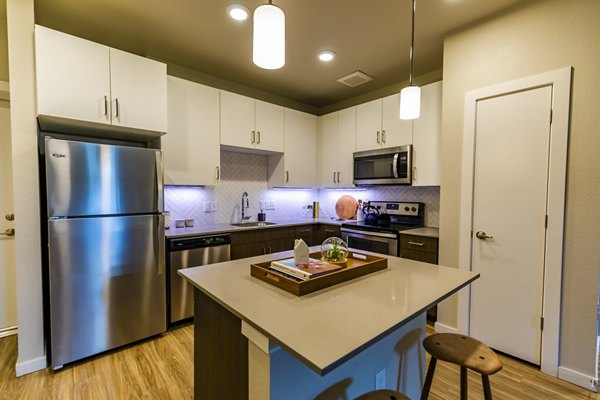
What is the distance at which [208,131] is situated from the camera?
3.09m

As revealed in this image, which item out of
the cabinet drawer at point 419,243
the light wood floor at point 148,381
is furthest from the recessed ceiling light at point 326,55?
the light wood floor at point 148,381

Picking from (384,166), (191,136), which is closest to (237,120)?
(191,136)

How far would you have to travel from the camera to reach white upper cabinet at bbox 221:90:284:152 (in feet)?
10.6

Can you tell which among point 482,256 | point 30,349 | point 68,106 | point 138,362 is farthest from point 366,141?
point 30,349

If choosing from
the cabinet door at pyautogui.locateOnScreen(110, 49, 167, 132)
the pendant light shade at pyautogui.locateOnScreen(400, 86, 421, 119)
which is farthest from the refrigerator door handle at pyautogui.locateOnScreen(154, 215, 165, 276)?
the pendant light shade at pyautogui.locateOnScreen(400, 86, 421, 119)

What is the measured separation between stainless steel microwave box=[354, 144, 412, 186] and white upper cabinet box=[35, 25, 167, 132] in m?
2.30

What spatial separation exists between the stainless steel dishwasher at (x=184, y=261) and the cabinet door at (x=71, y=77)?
48.8 inches

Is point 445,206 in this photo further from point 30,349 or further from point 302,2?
point 30,349

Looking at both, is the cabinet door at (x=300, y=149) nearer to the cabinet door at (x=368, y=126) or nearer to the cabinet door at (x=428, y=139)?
the cabinet door at (x=368, y=126)

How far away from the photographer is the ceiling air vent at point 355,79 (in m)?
3.31

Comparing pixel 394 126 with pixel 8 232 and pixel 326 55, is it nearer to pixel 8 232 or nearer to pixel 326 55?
pixel 326 55

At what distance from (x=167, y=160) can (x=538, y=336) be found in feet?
11.4

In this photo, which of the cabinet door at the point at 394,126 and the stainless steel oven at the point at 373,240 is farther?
the cabinet door at the point at 394,126

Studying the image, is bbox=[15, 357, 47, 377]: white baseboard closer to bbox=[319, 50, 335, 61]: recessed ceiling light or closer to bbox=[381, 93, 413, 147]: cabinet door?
bbox=[319, 50, 335, 61]: recessed ceiling light
